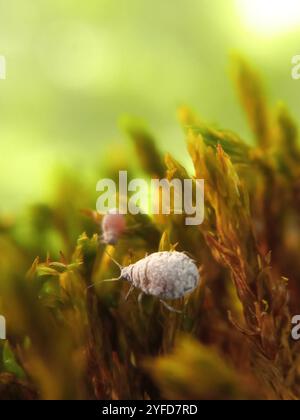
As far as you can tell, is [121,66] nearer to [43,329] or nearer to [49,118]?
[49,118]

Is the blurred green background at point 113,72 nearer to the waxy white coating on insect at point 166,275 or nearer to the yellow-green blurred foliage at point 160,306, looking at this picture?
the yellow-green blurred foliage at point 160,306

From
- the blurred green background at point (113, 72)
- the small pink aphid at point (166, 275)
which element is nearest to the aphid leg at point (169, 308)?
the small pink aphid at point (166, 275)

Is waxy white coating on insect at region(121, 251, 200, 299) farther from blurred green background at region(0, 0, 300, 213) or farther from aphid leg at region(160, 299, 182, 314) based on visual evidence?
blurred green background at region(0, 0, 300, 213)

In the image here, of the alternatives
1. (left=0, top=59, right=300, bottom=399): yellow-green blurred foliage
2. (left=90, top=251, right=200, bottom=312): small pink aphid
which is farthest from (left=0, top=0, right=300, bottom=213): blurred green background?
(left=90, top=251, right=200, bottom=312): small pink aphid

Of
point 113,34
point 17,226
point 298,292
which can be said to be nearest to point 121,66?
point 113,34

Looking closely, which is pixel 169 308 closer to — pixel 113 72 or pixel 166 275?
pixel 166 275
